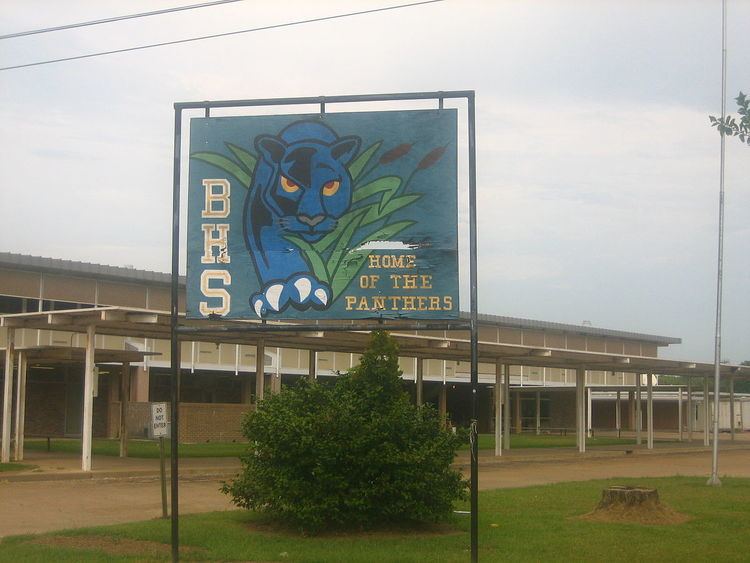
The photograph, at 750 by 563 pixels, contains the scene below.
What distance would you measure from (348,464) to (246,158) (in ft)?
14.1

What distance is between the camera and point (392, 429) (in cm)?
1341

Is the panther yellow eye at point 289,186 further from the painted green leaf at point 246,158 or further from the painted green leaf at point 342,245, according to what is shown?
the painted green leaf at point 342,245

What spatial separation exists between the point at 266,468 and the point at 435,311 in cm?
394

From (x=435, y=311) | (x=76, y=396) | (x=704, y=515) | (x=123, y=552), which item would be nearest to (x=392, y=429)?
(x=435, y=311)

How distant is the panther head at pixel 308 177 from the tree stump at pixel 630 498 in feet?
21.9

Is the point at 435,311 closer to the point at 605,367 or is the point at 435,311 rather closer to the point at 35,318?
the point at 35,318

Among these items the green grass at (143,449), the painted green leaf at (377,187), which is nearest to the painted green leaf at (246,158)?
the painted green leaf at (377,187)

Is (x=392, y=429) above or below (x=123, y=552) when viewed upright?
above

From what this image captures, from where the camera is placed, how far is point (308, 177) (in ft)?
38.0

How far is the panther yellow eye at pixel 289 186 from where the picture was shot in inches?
456

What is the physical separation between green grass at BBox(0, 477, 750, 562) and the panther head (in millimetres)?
3818

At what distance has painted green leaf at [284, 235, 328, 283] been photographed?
1141 cm

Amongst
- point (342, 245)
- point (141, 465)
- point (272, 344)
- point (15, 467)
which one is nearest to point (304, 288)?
point (342, 245)

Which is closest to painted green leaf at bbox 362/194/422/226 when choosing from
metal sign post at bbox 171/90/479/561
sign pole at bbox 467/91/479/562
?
metal sign post at bbox 171/90/479/561
